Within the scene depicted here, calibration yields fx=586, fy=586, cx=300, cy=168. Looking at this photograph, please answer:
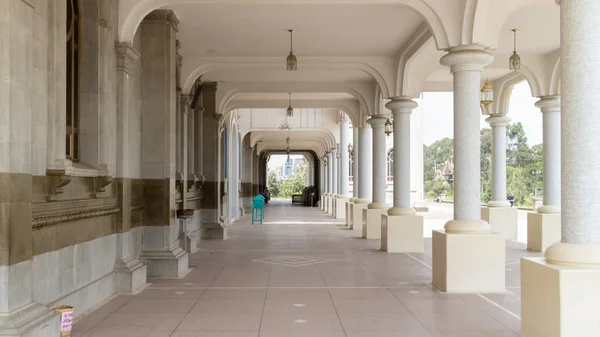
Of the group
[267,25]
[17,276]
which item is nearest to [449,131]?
[267,25]

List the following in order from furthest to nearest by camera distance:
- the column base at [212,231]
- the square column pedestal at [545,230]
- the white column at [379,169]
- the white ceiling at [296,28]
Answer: the white column at [379,169]
the column base at [212,231]
the square column pedestal at [545,230]
the white ceiling at [296,28]

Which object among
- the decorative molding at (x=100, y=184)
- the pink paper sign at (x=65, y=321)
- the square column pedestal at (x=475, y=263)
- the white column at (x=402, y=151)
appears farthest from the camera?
the white column at (x=402, y=151)

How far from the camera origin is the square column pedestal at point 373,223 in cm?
1633

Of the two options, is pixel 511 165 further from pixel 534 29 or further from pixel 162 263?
pixel 162 263

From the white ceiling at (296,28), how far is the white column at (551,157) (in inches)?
155

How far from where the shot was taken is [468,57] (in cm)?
871

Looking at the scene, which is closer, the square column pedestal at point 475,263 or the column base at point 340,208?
the square column pedestal at point 475,263

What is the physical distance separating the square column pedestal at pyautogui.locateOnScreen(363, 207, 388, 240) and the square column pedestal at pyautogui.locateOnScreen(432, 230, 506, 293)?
775 centimetres

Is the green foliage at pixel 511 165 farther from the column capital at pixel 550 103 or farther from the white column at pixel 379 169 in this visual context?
the column capital at pixel 550 103

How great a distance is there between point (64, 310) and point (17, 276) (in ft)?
2.02

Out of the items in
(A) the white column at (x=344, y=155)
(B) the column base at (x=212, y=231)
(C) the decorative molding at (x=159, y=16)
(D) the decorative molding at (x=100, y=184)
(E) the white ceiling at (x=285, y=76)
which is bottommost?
(B) the column base at (x=212, y=231)

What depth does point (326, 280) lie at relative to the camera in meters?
9.47

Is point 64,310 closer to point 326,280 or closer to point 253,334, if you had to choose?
point 253,334

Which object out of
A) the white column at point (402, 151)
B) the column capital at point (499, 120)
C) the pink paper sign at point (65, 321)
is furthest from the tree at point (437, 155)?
the pink paper sign at point (65, 321)
